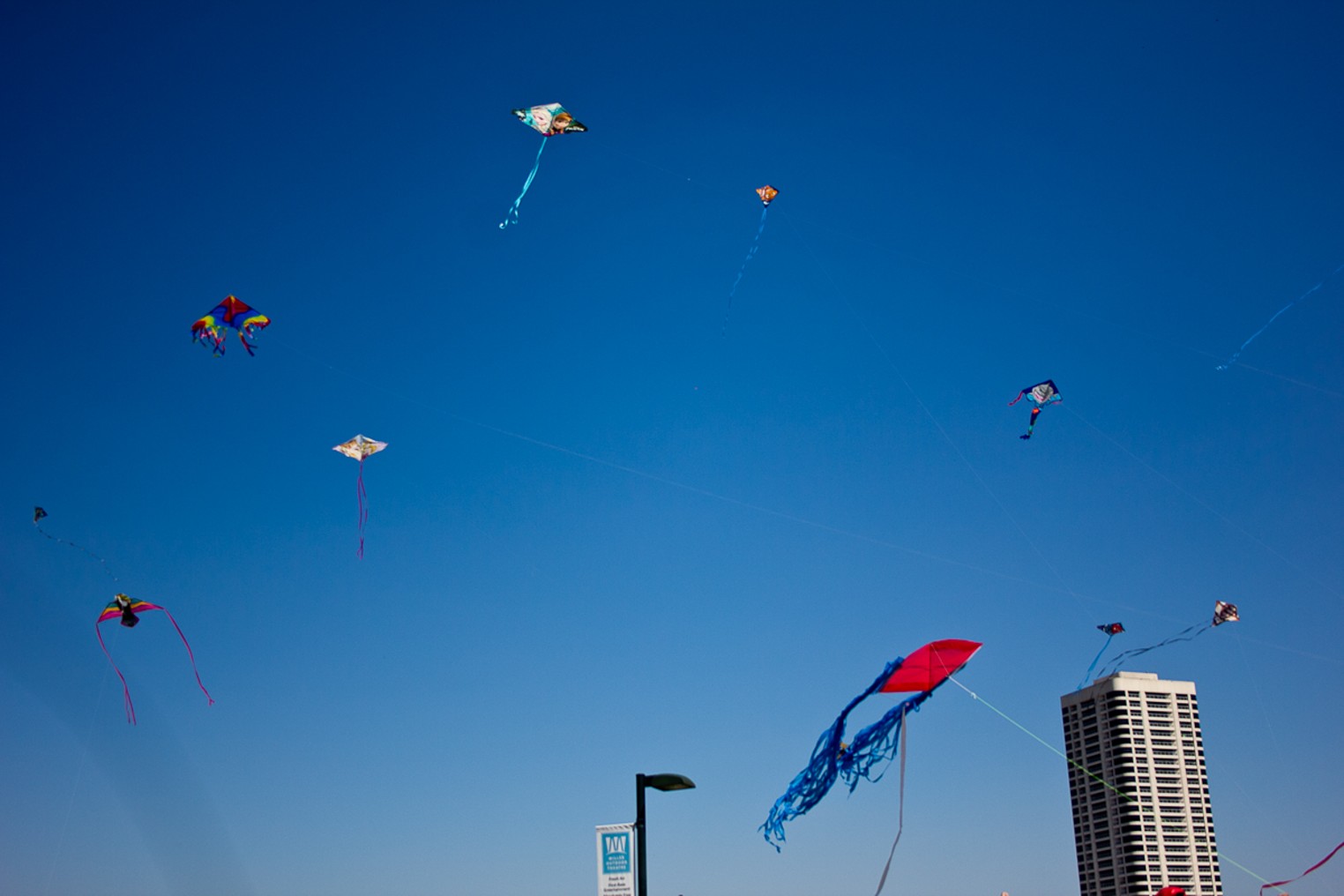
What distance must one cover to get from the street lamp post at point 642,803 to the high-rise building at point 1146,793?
308 feet

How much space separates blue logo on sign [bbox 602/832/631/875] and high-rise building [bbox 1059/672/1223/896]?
93909 mm

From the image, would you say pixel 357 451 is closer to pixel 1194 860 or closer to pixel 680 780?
pixel 680 780

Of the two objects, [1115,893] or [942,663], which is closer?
[942,663]

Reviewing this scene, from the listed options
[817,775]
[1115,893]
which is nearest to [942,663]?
[817,775]

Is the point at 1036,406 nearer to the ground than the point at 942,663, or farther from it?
farther from it

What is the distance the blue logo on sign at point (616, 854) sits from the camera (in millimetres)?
10977

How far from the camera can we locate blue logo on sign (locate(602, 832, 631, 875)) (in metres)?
11.0

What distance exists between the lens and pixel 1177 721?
9956cm

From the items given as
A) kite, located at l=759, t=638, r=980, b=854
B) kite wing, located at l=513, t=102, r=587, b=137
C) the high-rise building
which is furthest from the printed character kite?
the high-rise building

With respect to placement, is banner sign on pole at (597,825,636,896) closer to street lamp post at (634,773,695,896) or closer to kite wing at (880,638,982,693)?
street lamp post at (634,773,695,896)

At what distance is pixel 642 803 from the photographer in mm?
10914

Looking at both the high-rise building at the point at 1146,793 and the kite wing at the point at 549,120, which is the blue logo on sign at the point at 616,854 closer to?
the kite wing at the point at 549,120

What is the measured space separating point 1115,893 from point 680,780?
99.4m

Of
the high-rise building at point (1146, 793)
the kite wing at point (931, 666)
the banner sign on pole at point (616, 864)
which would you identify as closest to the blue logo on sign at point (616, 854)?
the banner sign on pole at point (616, 864)
